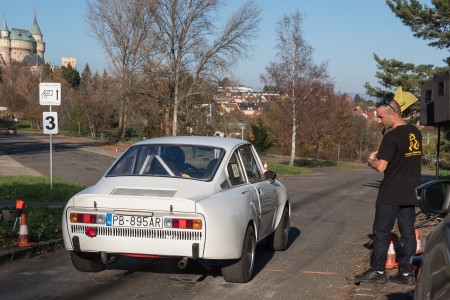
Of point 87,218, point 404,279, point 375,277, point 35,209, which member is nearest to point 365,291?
point 375,277

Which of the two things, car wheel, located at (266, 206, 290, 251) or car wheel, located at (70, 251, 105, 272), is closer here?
car wheel, located at (70, 251, 105, 272)

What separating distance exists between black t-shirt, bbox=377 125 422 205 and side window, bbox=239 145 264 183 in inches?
90.7

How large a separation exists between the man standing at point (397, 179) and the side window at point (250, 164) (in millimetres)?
2247

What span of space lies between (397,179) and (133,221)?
109 inches

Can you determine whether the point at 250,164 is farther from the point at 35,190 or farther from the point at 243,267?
the point at 35,190

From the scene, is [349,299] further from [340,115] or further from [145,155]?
[340,115]

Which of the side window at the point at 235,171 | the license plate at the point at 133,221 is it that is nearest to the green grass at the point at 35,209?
the license plate at the point at 133,221

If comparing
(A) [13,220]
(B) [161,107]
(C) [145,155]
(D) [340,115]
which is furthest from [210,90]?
(C) [145,155]

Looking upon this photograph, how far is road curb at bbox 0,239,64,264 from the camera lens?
8.57 m

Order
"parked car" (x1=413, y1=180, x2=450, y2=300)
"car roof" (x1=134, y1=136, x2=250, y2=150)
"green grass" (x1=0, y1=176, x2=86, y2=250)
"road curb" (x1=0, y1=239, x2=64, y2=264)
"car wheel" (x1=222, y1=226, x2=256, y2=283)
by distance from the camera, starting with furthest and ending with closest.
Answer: "green grass" (x1=0, y1=176, x2=86, y2=250) < "road curb" (x1=0, y1=239, x2=64, y2=264) < "car roof" (x1=134, y1=136, x2=250, y2=150) < "car wheel" (x1=222, y1=226, x2=256, y2=283) < "parked car" (x1=413, y1=180, x2=450, y2=300)

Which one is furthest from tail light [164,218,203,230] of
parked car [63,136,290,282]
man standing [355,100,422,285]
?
man standing [355,100,422,285]

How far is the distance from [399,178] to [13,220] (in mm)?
6942

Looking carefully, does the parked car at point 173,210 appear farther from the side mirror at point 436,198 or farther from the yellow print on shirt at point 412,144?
the side mirror at point 436,198

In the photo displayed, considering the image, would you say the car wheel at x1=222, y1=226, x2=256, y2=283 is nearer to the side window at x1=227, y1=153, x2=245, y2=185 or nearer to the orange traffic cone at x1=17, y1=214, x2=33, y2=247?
the side window at x1=227, y1=153, x2=245, y2=185
